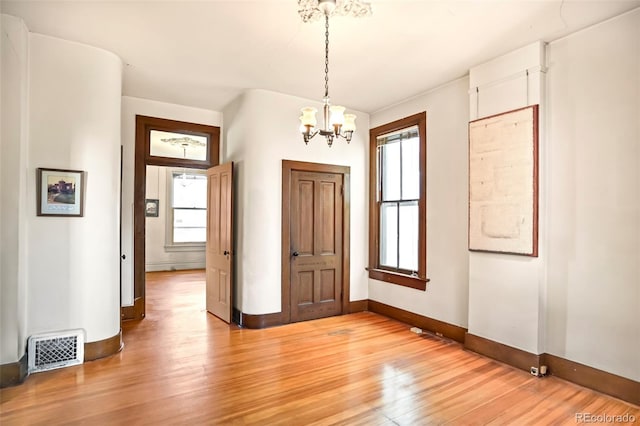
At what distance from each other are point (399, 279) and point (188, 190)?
24.2 feet

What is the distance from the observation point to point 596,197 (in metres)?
3.07

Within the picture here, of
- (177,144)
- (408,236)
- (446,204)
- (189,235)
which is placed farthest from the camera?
(189,235)

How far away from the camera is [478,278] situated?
12.7ft

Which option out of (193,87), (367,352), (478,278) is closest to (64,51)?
(193,87)

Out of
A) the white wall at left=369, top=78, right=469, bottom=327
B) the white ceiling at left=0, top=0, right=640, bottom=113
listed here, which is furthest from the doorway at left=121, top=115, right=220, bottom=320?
the white wall at left=369, top=78, right=469, bottom=327

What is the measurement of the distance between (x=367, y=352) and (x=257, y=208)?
229 centimetres

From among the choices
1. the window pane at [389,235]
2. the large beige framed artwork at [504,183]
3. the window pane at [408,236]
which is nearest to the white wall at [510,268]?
the large beige framed artwork at [504,183]

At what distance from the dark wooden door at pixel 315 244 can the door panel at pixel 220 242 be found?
A: 87 centimetres

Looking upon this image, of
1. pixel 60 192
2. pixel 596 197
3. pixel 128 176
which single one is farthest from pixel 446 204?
pixel 128 176

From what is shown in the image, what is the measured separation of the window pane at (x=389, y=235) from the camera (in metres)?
5.31

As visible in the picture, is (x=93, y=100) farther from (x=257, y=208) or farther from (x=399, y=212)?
(x=399, y=212)

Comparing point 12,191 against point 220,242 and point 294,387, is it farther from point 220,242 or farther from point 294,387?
point 294,387

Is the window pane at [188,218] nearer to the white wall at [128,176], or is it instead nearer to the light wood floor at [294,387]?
the white wall at [128,176]

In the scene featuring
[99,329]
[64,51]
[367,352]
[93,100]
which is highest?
[64,51]
